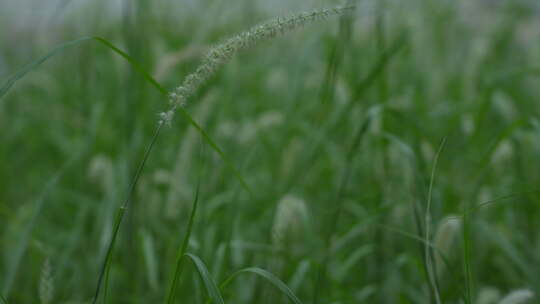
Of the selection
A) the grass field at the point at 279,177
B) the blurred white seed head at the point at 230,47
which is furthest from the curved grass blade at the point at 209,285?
the blurred white seed head at the point at 230,47

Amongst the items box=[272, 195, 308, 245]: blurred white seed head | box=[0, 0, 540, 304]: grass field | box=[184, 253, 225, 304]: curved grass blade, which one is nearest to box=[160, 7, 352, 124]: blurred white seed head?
box=[0, 0, 540, 304]: grass field

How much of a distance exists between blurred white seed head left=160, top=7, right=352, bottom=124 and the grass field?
0.03ft

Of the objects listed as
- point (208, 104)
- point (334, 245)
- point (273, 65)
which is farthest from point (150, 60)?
point (334, 245)

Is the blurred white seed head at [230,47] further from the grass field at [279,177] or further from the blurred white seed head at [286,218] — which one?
the blurred white seed head at [286,218]

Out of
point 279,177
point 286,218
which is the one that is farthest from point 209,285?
point 279,177

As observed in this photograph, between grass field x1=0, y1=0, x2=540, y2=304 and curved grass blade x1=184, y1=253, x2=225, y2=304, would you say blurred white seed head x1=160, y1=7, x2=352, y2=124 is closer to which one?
grass field x1=0, y1=0, x2=540, y2=304

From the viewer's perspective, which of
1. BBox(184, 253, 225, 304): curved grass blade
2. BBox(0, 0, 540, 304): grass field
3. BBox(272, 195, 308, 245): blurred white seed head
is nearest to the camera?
BBox(184, 253, 225, 304): curved grass blade

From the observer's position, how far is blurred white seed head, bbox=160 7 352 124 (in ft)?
3.18

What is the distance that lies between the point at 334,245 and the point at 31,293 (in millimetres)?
1096

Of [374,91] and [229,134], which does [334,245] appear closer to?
[229,134]

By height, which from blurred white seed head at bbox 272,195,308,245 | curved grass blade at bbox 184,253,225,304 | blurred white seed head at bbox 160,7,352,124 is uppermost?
blurred white seed head at bbox 160,7,352,124

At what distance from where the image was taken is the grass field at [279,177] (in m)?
1.81

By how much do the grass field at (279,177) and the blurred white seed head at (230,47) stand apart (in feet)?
0.03

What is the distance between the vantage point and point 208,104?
87.6 inches
